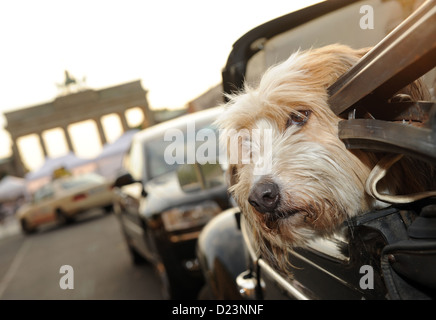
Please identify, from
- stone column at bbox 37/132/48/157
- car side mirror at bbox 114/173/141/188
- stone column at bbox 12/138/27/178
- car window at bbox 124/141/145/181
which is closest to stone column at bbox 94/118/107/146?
stone column at bbox 37/132/48/157

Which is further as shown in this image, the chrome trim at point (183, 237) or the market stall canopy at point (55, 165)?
the market stall canopy at point (55, 165)

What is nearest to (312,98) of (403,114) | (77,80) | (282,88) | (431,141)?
(282,88)

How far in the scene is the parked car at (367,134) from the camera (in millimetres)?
1060

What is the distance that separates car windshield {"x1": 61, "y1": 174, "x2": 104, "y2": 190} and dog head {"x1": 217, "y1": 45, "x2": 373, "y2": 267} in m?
17.4

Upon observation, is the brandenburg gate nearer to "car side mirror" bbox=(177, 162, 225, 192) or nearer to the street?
the street

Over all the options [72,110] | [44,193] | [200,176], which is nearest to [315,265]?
[200,176]

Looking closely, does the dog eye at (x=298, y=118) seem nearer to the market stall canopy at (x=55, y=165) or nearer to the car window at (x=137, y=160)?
the car window at (x=137, y=160)

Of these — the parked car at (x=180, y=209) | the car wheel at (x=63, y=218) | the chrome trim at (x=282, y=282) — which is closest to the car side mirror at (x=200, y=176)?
the parked car at (x=180, y=209)

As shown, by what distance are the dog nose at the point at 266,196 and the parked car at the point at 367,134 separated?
10.1 inches

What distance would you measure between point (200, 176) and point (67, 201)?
1472 centimetres

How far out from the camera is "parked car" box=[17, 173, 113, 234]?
18.0 metres

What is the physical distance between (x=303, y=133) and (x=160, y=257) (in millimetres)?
3850
